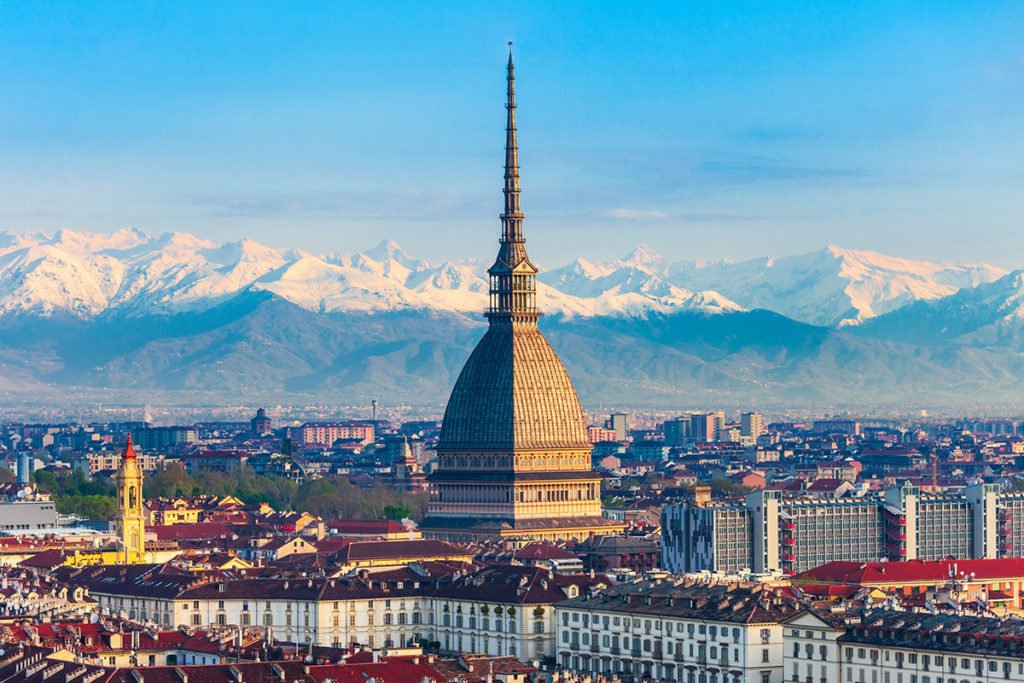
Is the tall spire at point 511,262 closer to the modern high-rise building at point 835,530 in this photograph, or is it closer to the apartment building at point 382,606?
the modern high-rise building at point 835,530

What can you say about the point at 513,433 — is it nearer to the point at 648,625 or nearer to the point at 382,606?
the point at 382,606

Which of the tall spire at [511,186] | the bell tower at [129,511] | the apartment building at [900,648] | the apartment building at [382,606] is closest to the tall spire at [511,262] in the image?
the tall spire at [511,186]

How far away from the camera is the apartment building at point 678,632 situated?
83.2 metres

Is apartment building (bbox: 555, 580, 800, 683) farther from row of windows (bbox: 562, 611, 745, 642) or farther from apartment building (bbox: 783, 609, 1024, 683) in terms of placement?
apartment building (bbox: 783, 609, 1024, 683)

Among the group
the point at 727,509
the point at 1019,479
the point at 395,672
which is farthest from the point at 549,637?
the point at 1019,479

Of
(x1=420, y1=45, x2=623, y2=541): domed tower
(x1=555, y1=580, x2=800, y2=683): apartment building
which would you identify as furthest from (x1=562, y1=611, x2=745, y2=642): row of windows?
(x1=420, y1=45, x2=623, y2=541): domed tower

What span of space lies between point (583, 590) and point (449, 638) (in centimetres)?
467

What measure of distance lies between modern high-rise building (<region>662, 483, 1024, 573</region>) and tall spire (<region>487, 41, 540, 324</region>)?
78.1 ft

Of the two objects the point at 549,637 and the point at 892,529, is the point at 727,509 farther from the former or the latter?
the point at 549,637

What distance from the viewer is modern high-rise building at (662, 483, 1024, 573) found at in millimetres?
130750

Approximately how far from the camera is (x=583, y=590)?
98000 millimetres

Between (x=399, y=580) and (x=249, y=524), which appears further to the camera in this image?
(x=249, y=524)

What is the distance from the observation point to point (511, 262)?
161m

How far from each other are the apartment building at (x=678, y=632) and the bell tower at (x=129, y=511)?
37859 millimetres
